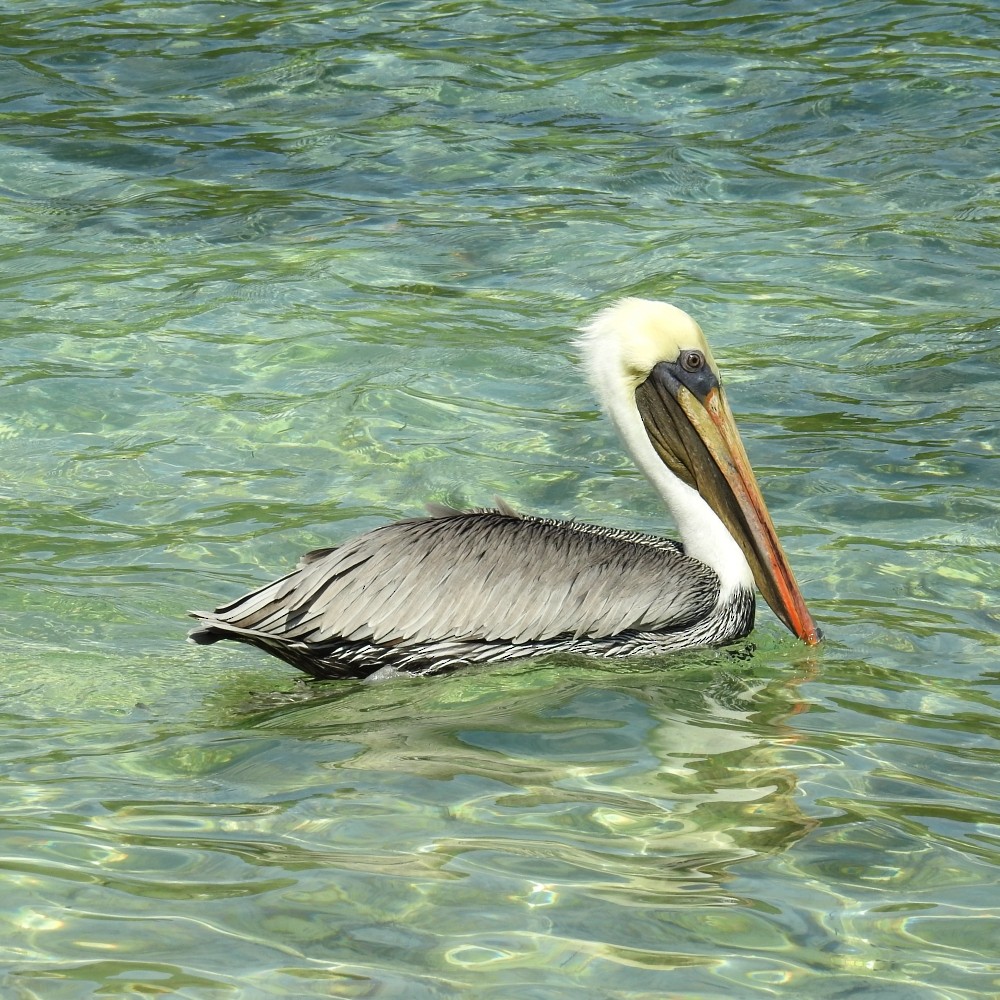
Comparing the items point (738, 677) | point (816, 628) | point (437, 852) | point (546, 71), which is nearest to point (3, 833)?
point (437, 852)

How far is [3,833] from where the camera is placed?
9.89 feet

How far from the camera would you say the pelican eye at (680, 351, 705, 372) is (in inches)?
189

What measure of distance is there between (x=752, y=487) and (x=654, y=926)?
7.34 feet

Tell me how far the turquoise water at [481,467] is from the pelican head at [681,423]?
32cm

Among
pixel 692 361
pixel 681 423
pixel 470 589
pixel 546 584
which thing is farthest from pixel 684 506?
pixel 470 589

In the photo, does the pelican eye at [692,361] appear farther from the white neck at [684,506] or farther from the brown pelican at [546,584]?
the white neck at [684,506]

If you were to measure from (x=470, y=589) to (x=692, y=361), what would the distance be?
1002 millimetres

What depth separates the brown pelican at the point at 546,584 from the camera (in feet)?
13.8

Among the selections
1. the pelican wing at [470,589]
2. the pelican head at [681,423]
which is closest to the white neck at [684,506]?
the pelican head at [681,423]

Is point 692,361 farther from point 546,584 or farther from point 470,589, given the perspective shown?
point 470,589

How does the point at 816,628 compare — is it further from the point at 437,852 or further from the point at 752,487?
the point at 437,852

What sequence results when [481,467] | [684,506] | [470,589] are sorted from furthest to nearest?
[481,467] < [684,506] < [470,589]

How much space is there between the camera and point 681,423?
4.86 m

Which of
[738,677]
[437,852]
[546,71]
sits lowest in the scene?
[738,677]
